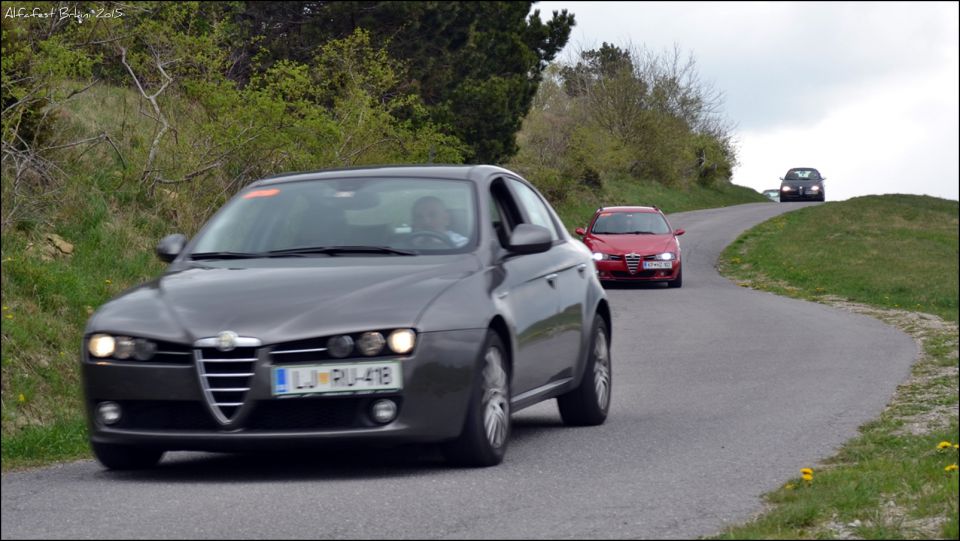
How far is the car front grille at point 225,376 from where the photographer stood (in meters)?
7.30

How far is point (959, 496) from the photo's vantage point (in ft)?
21.0

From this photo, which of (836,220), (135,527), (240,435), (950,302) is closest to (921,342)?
(950,302)

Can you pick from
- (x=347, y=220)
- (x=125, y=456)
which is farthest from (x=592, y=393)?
(x=125, y=456)

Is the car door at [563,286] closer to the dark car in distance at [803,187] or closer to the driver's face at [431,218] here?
the driver's face at [431,218]

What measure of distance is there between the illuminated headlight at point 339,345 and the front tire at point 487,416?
2.41ft

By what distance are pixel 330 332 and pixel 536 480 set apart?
1273 millimetres

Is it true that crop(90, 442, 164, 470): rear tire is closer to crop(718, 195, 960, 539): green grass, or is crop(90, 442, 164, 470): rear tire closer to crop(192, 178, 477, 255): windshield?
crop(192, 178, 477, 255): windshield

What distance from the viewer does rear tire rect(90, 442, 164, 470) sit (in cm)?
785

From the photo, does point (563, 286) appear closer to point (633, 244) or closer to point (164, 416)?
point (164, 416)

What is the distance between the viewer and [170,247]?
28.8 ft

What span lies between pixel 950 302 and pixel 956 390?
484 centimetres

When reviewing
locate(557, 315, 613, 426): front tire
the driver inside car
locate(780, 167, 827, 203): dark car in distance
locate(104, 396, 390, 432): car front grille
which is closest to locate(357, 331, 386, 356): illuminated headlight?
locate(104, 396, 390, 432): car front grille

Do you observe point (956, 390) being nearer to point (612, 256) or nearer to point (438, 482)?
point (438, 482)

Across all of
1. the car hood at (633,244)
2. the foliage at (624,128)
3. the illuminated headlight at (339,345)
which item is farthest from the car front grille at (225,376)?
the foliage at (624,128)
